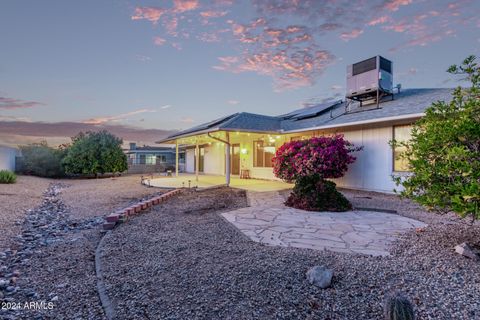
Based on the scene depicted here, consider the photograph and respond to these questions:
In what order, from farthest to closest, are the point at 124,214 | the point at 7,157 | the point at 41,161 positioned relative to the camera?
the point at 41,161 → the point at 7,157 → the point at 124,214

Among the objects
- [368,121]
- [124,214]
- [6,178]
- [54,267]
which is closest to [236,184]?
[368,121]

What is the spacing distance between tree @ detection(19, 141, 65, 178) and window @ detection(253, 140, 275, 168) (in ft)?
47.4

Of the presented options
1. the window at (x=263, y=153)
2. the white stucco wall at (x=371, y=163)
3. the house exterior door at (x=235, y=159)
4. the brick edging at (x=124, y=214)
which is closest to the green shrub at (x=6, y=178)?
the brick edging at (x=124, y=214)

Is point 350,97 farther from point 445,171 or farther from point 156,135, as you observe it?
point 156,135

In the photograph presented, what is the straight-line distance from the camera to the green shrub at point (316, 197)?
21.0 feet

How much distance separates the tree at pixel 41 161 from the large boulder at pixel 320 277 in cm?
2069

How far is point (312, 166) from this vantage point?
8.38 meters

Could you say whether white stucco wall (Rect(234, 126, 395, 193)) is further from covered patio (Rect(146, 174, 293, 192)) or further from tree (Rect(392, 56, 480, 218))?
tree (Rect(392, 56, 480, 218))

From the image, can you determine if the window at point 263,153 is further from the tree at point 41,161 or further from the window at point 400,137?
the tree at point 41,161

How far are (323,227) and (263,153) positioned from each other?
942 centimetres

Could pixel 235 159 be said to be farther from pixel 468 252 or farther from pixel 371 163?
pixel 468 252

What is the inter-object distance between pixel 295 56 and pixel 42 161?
18.7 meters

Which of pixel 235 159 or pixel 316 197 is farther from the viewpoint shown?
pixel 235 159

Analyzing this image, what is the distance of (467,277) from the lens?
8.66 ft
